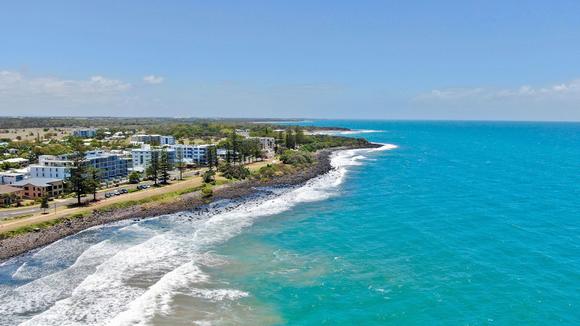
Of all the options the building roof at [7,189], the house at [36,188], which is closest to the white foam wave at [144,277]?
the house at [36,188]

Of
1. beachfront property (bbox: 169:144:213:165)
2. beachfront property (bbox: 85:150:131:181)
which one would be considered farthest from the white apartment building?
beachfront property (bbox: 169:144:213:165)

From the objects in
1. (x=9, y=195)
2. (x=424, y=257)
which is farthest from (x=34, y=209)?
(x=424, y=257)

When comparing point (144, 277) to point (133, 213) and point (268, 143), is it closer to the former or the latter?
point (133, 213)

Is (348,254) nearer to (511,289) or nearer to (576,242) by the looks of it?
(511,289)

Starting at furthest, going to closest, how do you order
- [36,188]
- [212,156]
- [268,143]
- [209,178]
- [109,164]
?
[268,143] < [212,156] < [109,164] < [209,178] < [36,188]

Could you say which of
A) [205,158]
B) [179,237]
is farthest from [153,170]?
[179,237]

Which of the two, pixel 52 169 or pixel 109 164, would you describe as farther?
pixel 109 164
